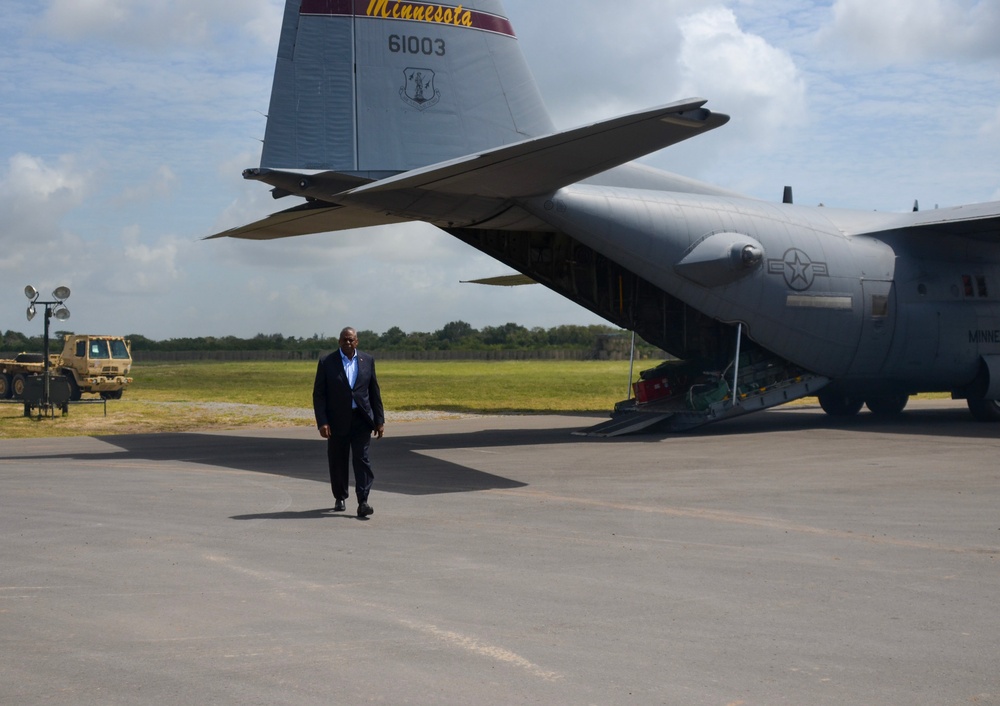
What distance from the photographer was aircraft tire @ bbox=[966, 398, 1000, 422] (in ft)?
80.2

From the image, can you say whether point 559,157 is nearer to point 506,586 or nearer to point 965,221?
point 506,586

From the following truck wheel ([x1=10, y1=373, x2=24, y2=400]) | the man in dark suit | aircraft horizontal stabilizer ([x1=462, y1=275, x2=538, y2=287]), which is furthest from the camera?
truck wheel ([x1=10, y1=373, x2=24, y2=400])

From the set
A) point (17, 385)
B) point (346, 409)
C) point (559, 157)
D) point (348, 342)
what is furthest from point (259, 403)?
point (346, 409)

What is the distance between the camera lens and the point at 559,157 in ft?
52.3

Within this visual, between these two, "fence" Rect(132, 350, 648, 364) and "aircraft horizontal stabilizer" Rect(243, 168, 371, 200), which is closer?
"aircraft horizontal stabilizer" Rect(243, 168, 371, 200)

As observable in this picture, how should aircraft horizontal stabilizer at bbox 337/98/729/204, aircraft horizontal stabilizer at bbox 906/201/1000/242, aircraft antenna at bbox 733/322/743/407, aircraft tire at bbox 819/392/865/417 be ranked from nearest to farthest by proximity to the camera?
aircraft horizontal stabilizer at bbox 337/98/729/204 → aircraft antenna at bbox 733/322/743/407 → aircraft horizontal stabilizer at bbox 906/201/1000/242 → aircraft tire at bbox 819/392/865/417

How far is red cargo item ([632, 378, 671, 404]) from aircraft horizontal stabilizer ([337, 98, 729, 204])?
647cm

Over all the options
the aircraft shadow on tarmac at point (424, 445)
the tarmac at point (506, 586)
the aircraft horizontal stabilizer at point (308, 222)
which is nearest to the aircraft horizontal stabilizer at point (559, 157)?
the aircraft horizontal stabilizer at point (308, 222)

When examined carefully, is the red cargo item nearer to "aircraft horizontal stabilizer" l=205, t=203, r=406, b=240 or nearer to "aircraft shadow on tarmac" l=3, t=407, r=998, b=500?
"aircraft shadow on tarmac" l=3, t=407, r=998, b=500

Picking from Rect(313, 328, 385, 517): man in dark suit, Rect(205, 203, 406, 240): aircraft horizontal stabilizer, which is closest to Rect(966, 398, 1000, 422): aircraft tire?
Rect(205, 203, 406, 240): aircraft horizontal stabilizer

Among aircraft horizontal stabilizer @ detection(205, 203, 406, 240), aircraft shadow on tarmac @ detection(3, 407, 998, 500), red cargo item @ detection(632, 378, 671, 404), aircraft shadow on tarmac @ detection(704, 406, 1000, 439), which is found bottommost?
aircraft shadow on tarmac @ detection(3, 407, 998, 500)

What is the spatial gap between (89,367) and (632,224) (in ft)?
77.3

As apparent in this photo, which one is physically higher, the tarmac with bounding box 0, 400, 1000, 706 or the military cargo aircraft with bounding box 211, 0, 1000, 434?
the military cargo aircraft with bounding box 211, 0, 1000, 434

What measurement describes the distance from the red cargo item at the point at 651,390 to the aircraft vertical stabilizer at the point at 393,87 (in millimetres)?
6564
